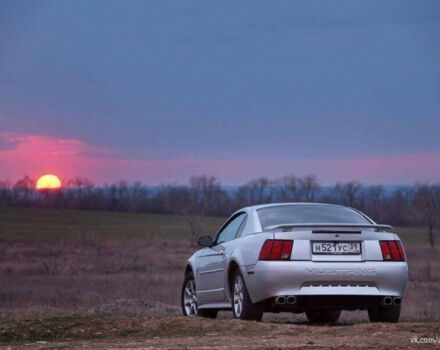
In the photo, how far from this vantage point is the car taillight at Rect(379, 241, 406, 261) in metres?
10.4

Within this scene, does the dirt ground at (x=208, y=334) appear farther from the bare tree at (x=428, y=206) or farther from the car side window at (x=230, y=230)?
the bare tree at (x=428, y=206)

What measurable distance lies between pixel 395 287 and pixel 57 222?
95.8 metres

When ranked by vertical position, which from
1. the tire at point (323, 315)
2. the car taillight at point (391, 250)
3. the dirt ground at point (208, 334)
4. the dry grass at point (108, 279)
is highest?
the car taillight at point (391, 250)

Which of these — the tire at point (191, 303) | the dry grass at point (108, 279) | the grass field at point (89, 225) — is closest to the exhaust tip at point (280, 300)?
the tire at point (191, 303)

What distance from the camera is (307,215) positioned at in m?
11.0

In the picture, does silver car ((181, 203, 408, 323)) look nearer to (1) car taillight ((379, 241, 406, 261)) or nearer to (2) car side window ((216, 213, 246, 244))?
(1) car taillight ((379, 241, 406, 261))

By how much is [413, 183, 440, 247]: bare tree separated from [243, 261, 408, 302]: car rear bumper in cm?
7197

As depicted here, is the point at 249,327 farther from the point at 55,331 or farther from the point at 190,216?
→ the point at 190,216

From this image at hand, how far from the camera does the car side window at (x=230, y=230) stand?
11.6 m

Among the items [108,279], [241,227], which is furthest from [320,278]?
[108,279]

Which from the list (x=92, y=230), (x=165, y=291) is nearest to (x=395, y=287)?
(x=165, y=291)

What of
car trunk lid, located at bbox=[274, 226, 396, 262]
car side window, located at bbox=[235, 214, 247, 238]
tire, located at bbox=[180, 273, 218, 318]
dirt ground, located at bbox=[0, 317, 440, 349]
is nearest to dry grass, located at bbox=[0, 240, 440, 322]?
tire, located at bbox=[180, 273, 218, 318]

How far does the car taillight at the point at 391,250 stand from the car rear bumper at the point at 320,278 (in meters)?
0.11

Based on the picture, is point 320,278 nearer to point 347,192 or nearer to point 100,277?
point 100,277
